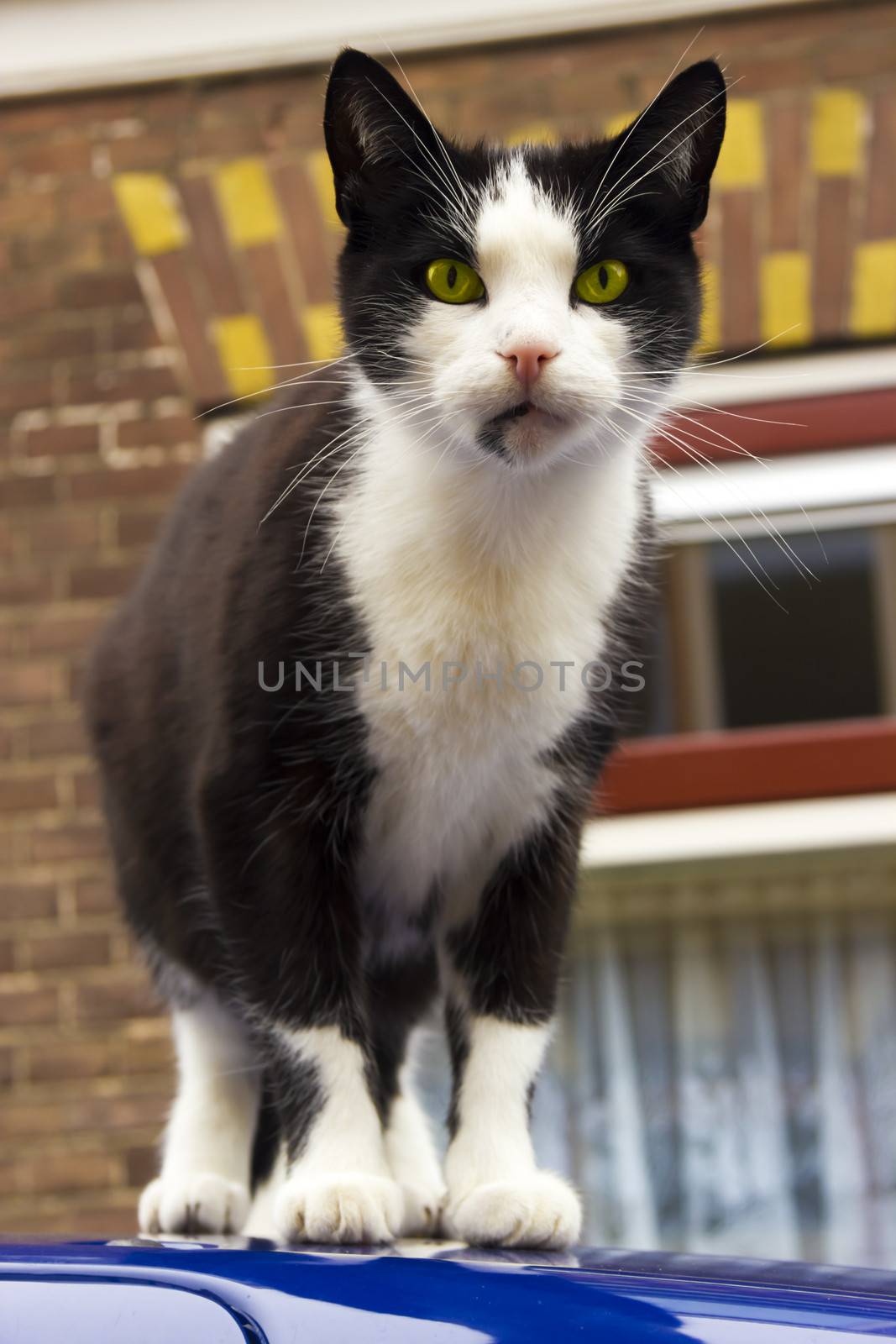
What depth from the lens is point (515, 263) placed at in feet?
4.42

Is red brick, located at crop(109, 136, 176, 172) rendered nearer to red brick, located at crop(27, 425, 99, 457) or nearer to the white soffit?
red brick, located at crop(27, 425, 99, 457)

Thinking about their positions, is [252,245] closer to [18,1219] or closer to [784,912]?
[784,912]

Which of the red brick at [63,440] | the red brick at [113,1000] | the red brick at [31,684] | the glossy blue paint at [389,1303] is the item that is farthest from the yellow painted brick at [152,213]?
the glossy blue paint at [389,1303]

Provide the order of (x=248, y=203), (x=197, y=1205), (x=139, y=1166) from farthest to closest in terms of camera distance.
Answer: (x=248, y=203), (x=139, y=1166), (x=197, y=1205)

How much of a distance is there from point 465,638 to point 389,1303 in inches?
28.3

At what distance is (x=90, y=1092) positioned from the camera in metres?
2.85

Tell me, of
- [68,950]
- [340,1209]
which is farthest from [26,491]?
[340,1209]

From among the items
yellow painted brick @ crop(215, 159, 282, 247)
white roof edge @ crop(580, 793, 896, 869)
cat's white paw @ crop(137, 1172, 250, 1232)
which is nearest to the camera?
cat's white paw @ crop(137, 1172, 250, 1232)

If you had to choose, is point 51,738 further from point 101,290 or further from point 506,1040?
point 506,1040

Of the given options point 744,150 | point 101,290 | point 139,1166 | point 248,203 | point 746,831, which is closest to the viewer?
point 746,831

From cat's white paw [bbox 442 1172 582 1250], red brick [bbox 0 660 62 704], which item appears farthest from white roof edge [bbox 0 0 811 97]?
cat's white paw [bbox 442 1172 582 1250]

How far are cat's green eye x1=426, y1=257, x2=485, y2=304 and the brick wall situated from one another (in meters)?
1.60

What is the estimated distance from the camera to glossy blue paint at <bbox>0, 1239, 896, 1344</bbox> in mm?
710

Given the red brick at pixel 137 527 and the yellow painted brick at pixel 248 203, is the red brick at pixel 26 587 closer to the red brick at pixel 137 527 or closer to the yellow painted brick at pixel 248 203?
the red brick at pixel 137 527
